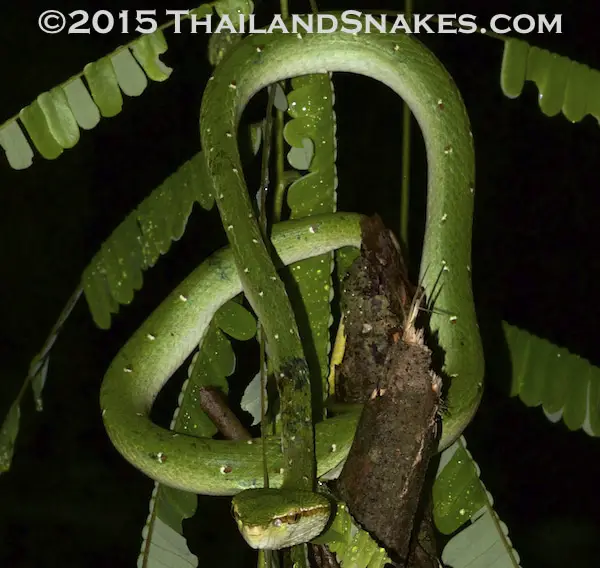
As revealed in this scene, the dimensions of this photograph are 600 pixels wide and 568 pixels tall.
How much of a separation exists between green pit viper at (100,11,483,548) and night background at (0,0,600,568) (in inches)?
49.4

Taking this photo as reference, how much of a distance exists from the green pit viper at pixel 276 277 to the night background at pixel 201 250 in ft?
4.11

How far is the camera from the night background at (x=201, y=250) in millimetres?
2957

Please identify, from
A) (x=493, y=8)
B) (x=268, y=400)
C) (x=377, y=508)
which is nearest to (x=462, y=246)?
(x=268, y=400)

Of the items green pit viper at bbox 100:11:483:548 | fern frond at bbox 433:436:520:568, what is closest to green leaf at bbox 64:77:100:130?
green pit viper at bbox 100:11:483:548

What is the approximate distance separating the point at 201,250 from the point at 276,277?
1.83 meters

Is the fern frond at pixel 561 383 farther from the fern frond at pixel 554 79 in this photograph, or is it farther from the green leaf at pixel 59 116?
the green leaf at pixel 59 116

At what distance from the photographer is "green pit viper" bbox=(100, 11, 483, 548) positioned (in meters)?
1.27

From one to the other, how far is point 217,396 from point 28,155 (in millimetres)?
456

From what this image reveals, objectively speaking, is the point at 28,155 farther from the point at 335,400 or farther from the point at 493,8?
the point at 493,8

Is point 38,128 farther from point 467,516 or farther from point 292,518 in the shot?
point 467,516

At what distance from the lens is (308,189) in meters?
1.52

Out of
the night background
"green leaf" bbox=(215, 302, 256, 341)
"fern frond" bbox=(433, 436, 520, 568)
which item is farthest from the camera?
the night background

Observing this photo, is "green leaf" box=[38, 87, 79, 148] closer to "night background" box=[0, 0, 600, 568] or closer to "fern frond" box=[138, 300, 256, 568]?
"fern frond" box=[138, 300, 256, 568]

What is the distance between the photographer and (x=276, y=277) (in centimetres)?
132
